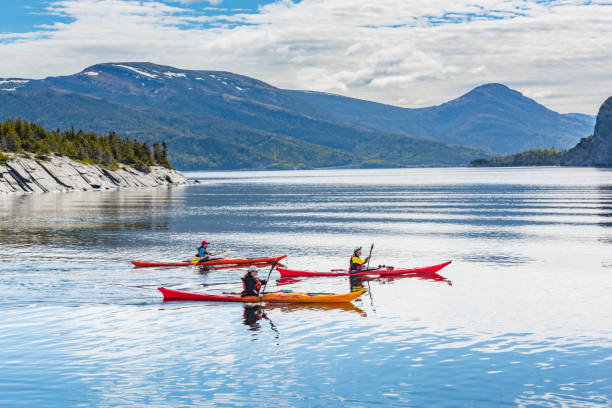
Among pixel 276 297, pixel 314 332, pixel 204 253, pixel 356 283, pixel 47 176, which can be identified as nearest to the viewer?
pixel 314 332

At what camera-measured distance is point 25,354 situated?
91.1ft

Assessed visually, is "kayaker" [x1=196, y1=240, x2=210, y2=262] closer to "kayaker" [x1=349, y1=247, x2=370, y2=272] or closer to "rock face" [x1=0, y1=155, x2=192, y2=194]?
"kayaker" [x1=349, y1=247, x2=370, y2=272]

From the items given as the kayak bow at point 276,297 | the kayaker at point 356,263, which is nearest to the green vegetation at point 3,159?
the kayaker at point 356,263

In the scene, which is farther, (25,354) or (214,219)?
(214,219)

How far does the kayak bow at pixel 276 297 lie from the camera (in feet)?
125

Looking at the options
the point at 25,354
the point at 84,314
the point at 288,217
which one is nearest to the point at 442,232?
the point at 288,217

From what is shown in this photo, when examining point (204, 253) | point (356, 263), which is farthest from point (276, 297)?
point (204, 253)

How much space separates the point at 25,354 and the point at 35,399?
18.5 ft

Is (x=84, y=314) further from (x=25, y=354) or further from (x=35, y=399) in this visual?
(x=35, y=399)

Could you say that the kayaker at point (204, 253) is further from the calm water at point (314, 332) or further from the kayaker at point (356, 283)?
the kayaker at point (356, 283)

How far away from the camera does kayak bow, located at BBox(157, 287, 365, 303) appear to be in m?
38.0

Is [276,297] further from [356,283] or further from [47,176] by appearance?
[47,176]

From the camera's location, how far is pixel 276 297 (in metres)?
38.2

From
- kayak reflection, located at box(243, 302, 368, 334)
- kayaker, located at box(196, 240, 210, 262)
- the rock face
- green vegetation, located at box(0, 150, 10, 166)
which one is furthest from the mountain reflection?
green vegetation, located at box(0, 150, 10, 166)
